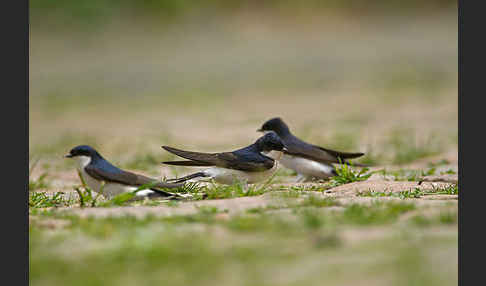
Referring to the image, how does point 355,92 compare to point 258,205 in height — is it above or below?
above

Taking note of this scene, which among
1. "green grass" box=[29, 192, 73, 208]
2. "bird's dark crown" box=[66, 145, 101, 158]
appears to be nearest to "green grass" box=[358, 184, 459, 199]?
"bird's dark crown" box=[66, 145, 101, 158]

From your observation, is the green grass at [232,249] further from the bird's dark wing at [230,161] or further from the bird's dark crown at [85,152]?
the bird's dark wing at [230,161]

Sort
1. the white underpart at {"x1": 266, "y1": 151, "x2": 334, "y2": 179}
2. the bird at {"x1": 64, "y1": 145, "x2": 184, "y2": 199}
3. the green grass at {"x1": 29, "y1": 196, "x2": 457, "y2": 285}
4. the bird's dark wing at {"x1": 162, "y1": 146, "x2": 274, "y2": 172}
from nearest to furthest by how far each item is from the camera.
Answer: the green grass at {"x1": 29, "y1": 196, "x2": 457, "y2": 285}, the bird at {"x1": 64, "y1": 145, "x2": 184, "y2": 199}, the bird's dark wing at {"x1": 162, "y1": 146, "x2": 274, "y2": 172}, the white underpart at {"x1": 266, "y1": 151, "x2": 334, "y2": 179}

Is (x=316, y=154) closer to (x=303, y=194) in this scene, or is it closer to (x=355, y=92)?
(x=303, y=194)

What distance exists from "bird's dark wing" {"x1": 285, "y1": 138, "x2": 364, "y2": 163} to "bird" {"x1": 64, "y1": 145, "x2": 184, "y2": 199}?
6.88ft

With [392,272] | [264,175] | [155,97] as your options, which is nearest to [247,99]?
[155,97]

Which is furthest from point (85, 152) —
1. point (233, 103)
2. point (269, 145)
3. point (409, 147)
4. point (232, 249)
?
point (233, 103)

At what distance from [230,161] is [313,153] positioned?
4.77 feet

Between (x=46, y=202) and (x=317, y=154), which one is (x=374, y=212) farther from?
(x=317, y=154)

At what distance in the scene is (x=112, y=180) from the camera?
5.81 meters

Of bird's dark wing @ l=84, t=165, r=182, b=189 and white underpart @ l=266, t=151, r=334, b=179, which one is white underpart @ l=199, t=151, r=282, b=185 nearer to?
bird's dark wing @ l=84, t=165, r=182, b=189

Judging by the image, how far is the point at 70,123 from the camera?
1678 cm

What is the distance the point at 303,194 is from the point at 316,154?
2.02 metres

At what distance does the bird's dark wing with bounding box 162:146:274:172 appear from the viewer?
21.3 ft
